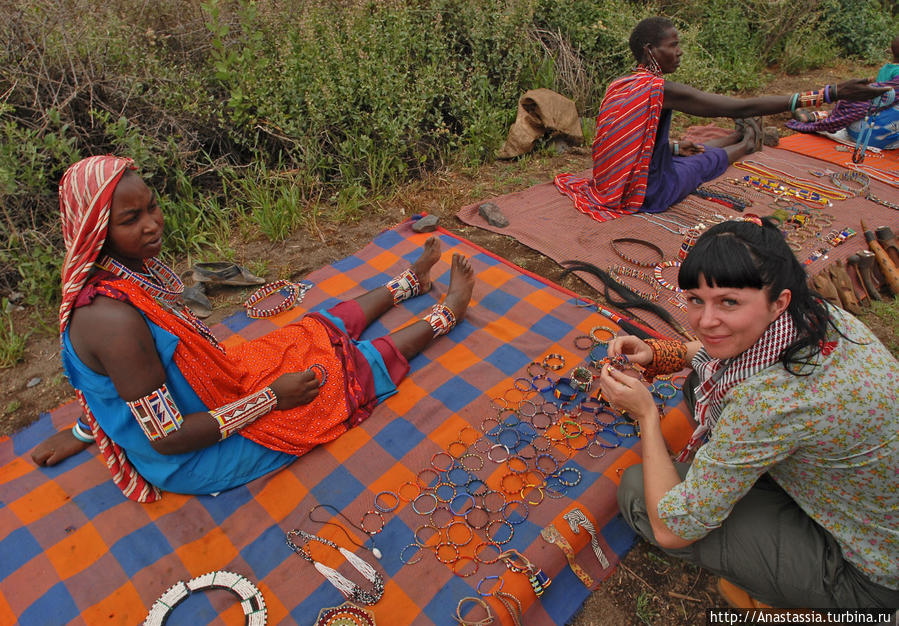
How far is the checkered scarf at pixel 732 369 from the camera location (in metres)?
1.67

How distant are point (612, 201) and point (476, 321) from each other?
1.88m

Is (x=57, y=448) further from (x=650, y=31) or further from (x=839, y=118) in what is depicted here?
(x=839, y=118)

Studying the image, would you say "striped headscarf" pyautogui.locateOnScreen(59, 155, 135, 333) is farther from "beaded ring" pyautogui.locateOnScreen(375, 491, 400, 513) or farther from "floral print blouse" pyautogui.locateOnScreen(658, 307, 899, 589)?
"floral print blouse" pyautogui.locateOnScreen(658, 307, 899, 589)

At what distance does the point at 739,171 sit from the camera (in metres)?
5.32

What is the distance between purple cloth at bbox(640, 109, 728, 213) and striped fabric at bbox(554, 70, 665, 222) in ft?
0.41

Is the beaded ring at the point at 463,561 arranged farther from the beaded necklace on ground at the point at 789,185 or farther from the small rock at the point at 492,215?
the beaded necklace on ground at the point at 789,185

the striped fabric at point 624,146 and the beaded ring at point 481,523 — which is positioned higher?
the striped fabric at point 624,146

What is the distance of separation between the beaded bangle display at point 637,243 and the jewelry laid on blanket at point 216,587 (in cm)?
312

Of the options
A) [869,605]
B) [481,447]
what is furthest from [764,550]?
[481,447]

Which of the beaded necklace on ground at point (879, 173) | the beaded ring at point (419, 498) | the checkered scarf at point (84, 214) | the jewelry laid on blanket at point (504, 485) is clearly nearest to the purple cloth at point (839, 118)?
the beaded necklace on ground at point (879, 173)

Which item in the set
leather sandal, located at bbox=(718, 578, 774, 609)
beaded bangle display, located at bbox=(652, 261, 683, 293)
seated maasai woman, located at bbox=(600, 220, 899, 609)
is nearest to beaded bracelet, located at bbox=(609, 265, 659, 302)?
beaded bangle display, located at bbox=(652, 261, 683, 293)

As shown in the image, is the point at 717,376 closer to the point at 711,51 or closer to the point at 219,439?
the point at 219,439

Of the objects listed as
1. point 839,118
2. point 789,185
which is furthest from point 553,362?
point 839,118

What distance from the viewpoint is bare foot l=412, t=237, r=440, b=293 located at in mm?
3652
